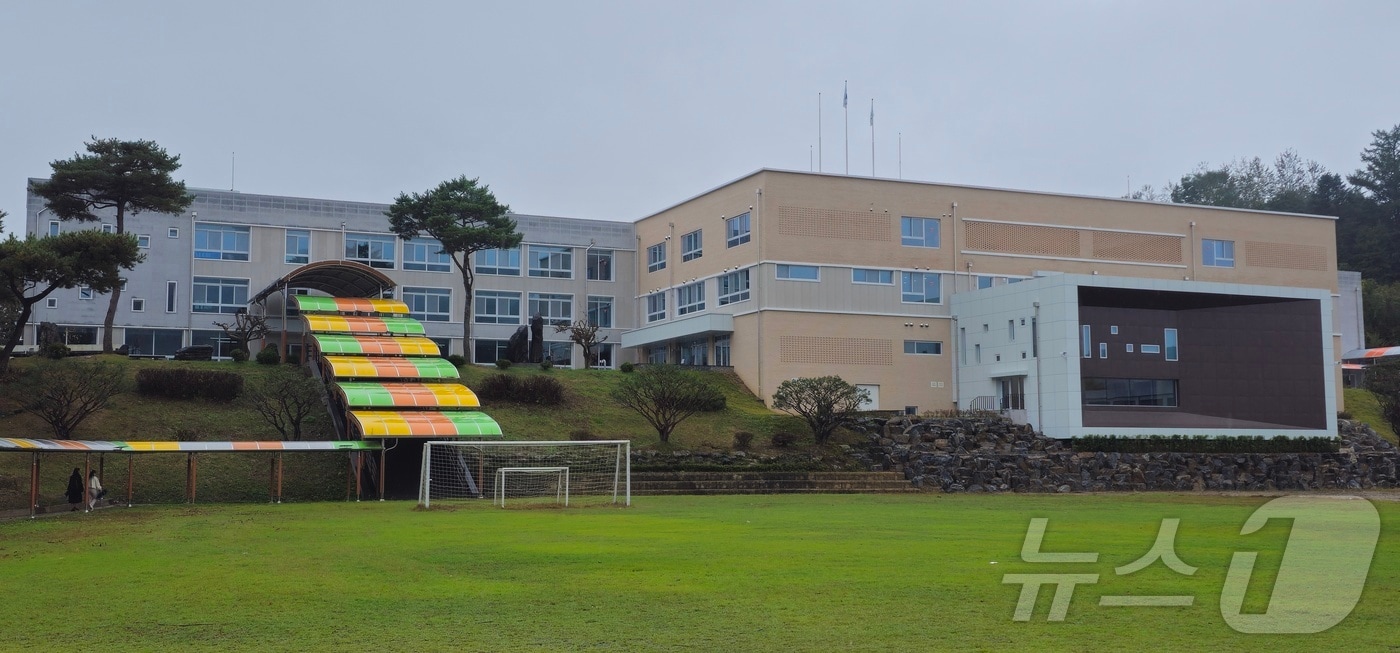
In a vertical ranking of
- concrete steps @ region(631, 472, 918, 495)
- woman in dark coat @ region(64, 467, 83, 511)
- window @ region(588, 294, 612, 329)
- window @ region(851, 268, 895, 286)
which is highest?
window @ region(851, 268, 895, 286)

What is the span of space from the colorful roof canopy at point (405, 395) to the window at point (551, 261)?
2584 centimetres

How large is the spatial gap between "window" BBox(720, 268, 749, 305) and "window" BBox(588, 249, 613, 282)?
1177cm

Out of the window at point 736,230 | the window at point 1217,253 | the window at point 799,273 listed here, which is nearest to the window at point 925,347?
the window at point 799,273

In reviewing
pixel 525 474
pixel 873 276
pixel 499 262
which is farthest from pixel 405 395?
pixel 499 262

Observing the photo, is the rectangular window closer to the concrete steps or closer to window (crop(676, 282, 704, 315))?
window (crop(676, 282, 704, 315))

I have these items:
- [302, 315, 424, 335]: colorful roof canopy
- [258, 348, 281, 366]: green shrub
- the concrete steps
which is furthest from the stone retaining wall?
[258, 348, 281, 366]: green shrub

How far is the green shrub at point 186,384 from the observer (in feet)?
141

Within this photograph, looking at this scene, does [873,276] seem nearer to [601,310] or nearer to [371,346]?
[601,310]

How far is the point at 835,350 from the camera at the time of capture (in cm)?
5425

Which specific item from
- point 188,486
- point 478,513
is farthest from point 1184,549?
point 188,486

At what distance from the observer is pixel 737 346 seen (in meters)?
55.3

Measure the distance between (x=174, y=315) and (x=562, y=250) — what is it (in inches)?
758

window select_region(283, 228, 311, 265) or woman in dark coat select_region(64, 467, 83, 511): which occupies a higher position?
window select_region(283, 228, 311, 265)

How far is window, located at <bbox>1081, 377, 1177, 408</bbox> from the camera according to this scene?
1955 inches
